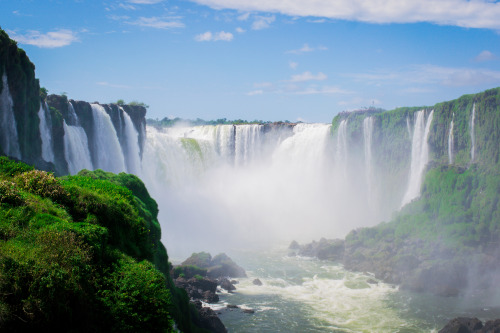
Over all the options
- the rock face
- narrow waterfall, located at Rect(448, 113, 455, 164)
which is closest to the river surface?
the rock face

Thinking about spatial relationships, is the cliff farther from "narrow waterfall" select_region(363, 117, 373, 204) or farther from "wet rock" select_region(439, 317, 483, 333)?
"wet rock" select_region(439, 317, 483, 333)

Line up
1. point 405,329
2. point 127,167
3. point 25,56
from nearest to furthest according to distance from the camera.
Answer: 1. point 405,329
2. point 25,56
3. point 127,167

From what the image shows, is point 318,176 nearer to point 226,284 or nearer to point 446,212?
point 446,212

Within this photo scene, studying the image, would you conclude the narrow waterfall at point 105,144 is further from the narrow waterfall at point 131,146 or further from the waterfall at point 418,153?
the waterfall at point 418,153

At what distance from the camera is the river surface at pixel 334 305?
803 inches

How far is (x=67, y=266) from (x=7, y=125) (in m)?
16.9

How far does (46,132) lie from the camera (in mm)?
25547

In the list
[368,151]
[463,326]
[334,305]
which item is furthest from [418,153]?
[463,326]

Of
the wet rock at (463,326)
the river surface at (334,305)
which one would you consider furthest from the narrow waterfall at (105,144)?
the wet rock at (463,326)

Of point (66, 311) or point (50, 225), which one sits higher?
point (50, 225)

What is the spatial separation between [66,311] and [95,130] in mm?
28362

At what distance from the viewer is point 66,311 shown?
6.83 m

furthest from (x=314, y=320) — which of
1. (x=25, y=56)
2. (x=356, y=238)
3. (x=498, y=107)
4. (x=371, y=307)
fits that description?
(x=498, y=107)

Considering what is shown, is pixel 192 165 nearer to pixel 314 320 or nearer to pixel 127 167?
pixel 127 167
